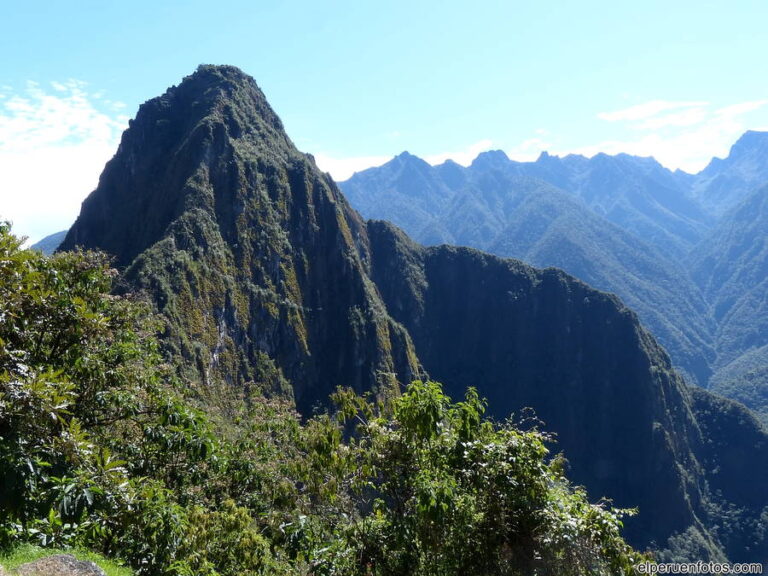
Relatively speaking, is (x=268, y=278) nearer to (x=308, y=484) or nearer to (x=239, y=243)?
(x=239, y=243)

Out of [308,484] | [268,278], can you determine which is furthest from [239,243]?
[308,484]

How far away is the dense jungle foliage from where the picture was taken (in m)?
8.10

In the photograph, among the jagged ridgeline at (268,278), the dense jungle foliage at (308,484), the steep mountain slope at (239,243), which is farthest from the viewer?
the jagged ridgeline at (268,278)

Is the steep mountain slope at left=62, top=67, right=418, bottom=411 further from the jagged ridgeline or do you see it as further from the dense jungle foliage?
the dense jungle foliage

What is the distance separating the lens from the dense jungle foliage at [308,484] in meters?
8.10

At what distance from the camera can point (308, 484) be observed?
12.8 meters

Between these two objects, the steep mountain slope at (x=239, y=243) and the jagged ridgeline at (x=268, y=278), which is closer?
the steep mountain slope at (x=239, y=243)

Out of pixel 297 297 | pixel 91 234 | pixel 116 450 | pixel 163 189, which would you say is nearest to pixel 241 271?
pixel 297 297

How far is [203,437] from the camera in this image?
12.2 metres

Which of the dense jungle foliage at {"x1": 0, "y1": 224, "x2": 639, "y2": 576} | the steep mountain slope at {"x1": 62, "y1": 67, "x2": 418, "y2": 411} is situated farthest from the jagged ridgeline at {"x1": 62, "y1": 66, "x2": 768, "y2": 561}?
the dense jungle foliage at {"x1": 0, "y1": 224, "x2": 639, "y2": 576}

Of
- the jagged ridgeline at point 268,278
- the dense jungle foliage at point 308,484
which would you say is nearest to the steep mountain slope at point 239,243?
the jagged ridgeline at point 268,278

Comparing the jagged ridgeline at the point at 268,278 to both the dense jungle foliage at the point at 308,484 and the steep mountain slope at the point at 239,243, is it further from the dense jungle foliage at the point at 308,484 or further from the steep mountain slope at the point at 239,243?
the dense jungle foliage at the point at 308,484

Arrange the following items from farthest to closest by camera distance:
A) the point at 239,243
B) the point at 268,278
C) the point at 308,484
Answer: the point at 268,278
the point at 239,243
the point at 308,484

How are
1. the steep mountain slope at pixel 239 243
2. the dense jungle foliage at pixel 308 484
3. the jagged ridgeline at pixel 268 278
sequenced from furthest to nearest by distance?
the jagged ridgeline at pixel 268 278
the steep mountain slope at pixel 239 243
the dense jungle foliage at pixel 308 484
